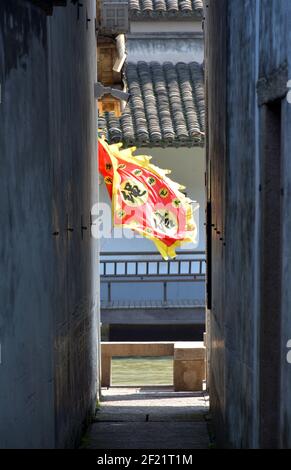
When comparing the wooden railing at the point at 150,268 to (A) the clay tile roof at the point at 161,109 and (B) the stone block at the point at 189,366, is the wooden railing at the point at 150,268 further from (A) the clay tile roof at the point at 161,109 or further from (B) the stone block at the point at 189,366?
(B) the stone block at the point at 189,366

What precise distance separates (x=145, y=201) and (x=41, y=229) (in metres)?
11.9

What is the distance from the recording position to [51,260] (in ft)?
30.0

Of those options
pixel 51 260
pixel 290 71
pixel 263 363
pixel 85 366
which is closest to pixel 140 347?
pixel 85 366

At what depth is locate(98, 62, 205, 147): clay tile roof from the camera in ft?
76.9

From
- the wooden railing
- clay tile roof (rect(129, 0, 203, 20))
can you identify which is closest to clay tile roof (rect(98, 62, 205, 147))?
clay tile roof (rect(129, 0, 203, 20))

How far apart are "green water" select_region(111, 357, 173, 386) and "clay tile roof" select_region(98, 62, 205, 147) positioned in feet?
15.9

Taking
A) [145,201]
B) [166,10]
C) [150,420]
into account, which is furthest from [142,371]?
[166,10]

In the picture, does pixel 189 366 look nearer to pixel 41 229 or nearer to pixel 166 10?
pixel 41 229

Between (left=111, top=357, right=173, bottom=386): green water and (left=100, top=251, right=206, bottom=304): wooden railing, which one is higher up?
(left=100, top=251, right=206, bottom=304): wooden railing

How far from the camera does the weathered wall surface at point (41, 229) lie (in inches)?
290

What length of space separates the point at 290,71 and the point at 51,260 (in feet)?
10.9

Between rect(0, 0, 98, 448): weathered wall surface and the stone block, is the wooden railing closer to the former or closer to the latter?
the stone block

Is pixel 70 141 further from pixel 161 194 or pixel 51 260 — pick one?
pixel 161 194

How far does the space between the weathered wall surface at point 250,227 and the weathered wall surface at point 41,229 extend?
153 centimetres
